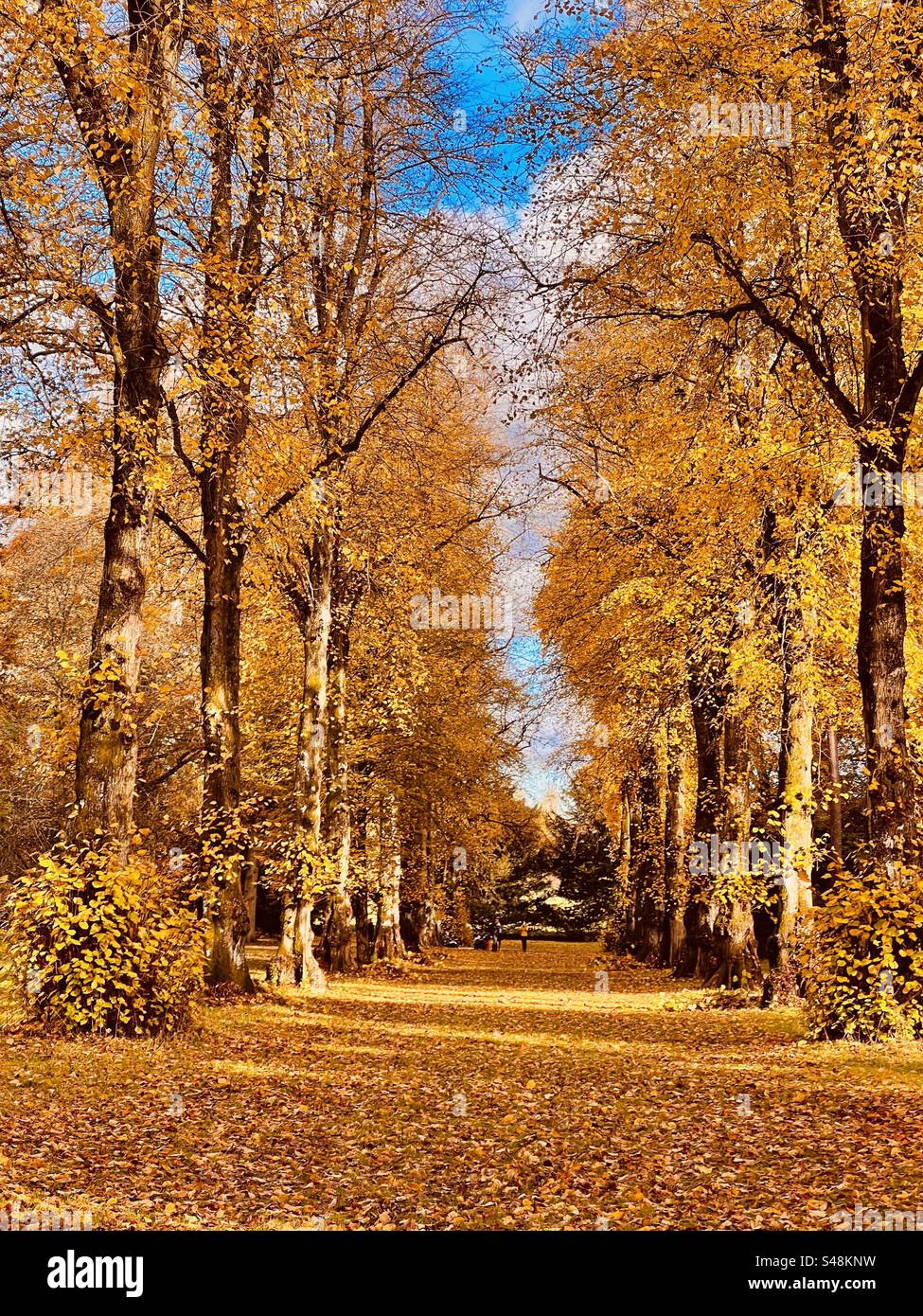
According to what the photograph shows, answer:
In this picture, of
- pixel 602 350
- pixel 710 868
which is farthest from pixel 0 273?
pixel 710 868

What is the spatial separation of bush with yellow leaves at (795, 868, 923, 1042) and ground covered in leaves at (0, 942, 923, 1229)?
1.15 feet

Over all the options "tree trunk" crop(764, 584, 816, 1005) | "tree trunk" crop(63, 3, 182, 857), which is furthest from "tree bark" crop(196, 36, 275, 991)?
"tree trunk" crop(764, 584, 816, 1005)

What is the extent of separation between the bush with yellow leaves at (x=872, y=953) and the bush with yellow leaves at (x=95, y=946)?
20.3 ft

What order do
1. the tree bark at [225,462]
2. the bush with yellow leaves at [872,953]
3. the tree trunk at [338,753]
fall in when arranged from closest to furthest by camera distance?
the bush with yellow leaves at [872,953], the tree bark at [225,462], the tree trunk at [338,753]

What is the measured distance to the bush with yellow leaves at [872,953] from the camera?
10.2 m

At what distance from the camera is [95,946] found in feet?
32.7

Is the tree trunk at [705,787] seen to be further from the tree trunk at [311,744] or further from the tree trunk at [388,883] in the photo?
the tree trunk at [388,883]

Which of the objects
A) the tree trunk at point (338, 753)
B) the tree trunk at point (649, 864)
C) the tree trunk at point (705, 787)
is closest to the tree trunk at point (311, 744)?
the tree trunk at point (338, 753)

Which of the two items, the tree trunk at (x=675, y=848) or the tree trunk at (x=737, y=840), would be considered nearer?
the tree trunk at (x=737, y=840)

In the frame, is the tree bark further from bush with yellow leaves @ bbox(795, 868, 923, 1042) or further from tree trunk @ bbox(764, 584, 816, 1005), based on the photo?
tree trunk @ bbox(764, 584, 816, 1005)

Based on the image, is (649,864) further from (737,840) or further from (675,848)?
(737,840)

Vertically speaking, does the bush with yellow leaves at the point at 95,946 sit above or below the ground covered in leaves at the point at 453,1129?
above

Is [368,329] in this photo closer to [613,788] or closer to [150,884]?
[150,884]

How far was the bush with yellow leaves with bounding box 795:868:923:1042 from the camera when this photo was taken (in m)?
10.2
